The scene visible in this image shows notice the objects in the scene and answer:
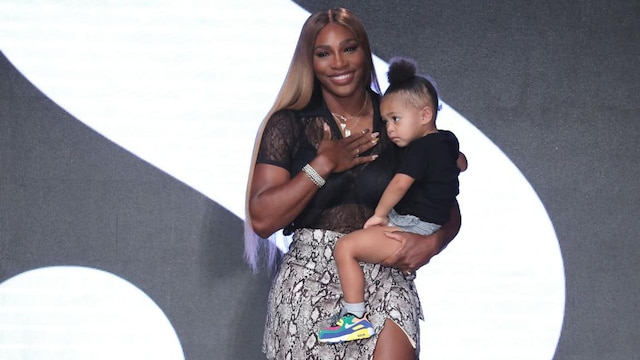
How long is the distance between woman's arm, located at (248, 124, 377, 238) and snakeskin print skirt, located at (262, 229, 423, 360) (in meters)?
0.15

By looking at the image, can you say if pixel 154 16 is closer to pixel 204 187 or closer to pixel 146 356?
pixel 204 187

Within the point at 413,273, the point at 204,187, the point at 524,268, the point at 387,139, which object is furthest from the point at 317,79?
the point at 524,268

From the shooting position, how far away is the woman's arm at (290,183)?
2500 millimetres

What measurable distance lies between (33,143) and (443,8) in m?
2.06

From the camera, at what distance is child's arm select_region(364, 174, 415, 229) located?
2514 mm

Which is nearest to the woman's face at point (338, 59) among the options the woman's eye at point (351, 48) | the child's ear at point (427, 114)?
the woman's eye at point (351, 48)

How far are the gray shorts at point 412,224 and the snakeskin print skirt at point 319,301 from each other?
0.15m

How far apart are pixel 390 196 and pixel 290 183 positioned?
0.31 metres

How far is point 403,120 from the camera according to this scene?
102 inches

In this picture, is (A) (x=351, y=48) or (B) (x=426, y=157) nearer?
(B) (x=426, y=157)

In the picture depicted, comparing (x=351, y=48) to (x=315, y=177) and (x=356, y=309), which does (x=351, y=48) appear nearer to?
(x=315, y=177)

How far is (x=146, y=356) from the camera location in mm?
A: 3891

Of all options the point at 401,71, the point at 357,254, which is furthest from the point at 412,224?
the point at 401,71

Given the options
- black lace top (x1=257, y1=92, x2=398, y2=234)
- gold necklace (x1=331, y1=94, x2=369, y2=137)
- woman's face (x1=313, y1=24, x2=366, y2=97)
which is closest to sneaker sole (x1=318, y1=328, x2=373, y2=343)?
black lace top (x1=257, y1=92, x2=398, y2=234)
